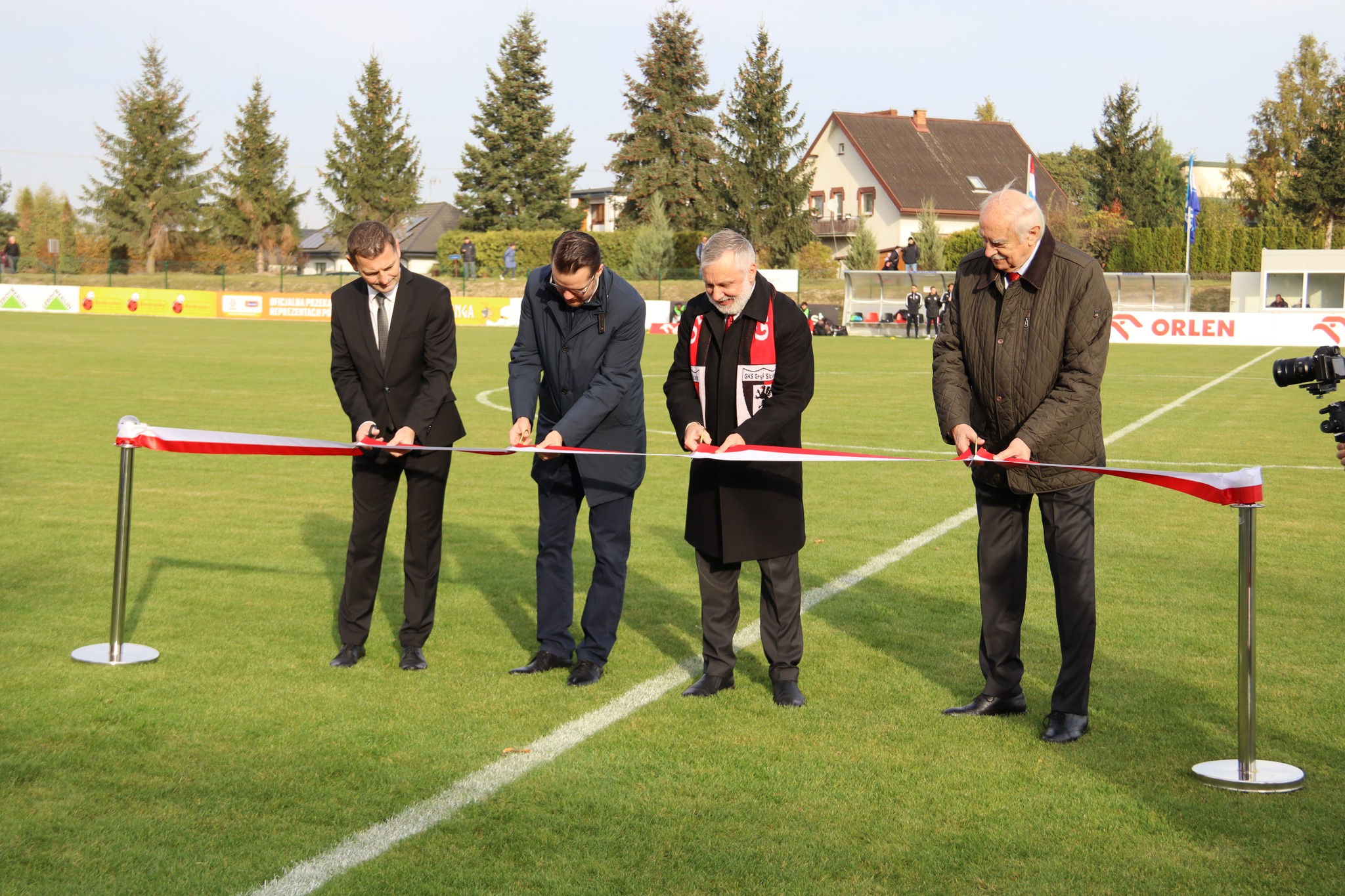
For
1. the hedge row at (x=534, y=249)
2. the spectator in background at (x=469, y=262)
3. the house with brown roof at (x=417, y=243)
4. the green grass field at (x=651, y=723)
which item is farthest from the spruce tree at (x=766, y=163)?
the green grass field at (x=651, y=723)

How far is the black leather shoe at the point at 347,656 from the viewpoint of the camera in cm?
579

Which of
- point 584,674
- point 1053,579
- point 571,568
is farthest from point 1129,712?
point 571,568

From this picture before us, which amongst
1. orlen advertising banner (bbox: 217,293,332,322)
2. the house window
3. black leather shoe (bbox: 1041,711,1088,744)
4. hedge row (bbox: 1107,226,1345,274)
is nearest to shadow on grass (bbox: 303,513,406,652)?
black leather shoe (bbox: 1041,711,1088,744)

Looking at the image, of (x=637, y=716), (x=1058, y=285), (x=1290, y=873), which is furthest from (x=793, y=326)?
(x=1290, y=873)

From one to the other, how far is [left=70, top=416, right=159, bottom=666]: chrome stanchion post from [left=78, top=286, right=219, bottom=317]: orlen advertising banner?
46006 mm

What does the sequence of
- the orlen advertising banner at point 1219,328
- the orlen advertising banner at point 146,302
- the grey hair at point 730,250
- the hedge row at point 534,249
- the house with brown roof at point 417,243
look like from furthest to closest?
the house with brown roof at point 417,243
the hedge row at point 534,249
the orlen advertising banner at point 146,302
the orlen advertising banner at point 1219,328
the grey hair at point 730,250

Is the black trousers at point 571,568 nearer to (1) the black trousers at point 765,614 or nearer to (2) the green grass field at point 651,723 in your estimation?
(2) the green grass field at point 651,723

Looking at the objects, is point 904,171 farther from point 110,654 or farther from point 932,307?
point 110,654

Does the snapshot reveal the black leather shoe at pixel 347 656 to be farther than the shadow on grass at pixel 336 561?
No

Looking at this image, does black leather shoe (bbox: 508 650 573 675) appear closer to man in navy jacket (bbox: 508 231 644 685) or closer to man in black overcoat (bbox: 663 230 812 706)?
man in navy jacket (bbox: 508 231 644 685)

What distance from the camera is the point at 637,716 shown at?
5.12 metres

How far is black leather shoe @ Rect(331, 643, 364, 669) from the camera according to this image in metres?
5.79

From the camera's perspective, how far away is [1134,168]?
2825 inches

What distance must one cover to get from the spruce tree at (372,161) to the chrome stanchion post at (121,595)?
67.6 m
